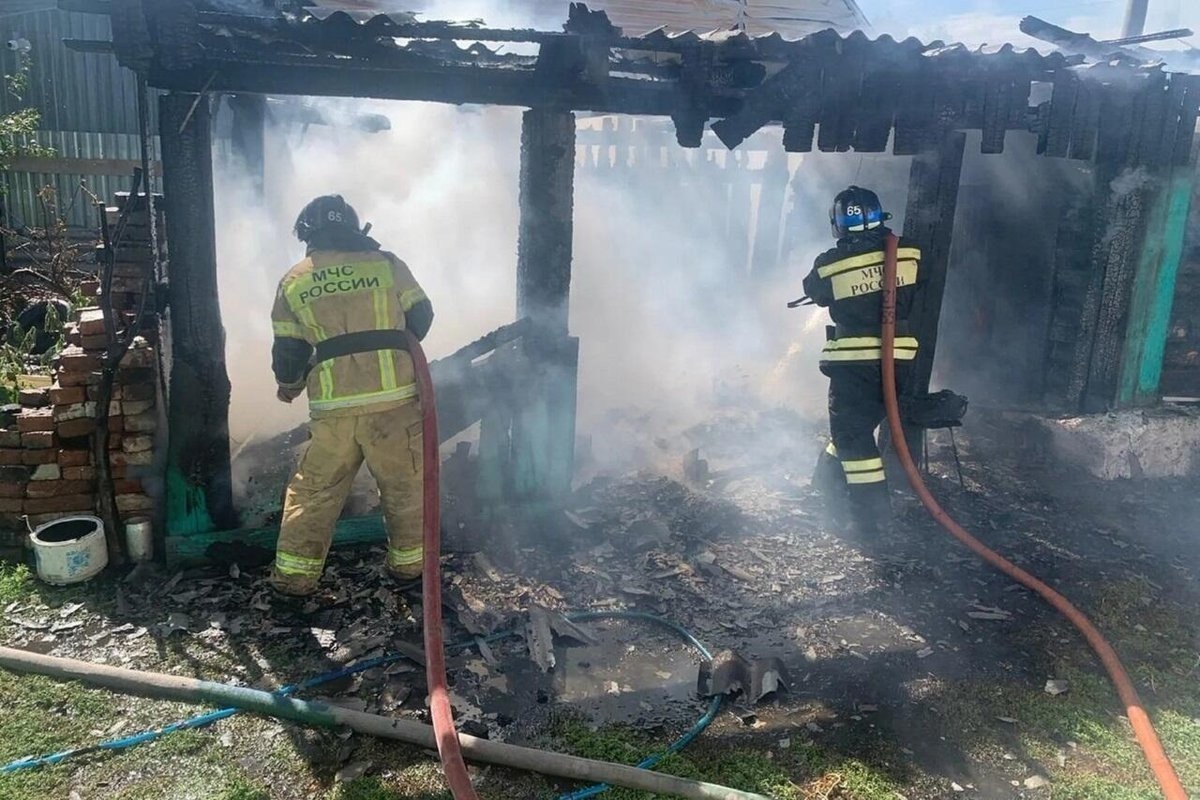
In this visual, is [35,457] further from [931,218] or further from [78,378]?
[931,218]

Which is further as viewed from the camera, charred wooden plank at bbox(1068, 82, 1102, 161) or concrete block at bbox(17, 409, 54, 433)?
charred wooden plank at bbox(1068, 82, 1102, 161)

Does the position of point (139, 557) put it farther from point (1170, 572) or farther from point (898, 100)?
point (1170, 572)

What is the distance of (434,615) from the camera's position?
371 cm

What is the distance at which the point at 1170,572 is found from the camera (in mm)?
5727

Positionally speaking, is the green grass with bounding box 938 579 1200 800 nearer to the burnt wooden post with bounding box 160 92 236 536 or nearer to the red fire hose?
the red fire hose

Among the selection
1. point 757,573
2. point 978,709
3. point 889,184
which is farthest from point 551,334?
point 889,184

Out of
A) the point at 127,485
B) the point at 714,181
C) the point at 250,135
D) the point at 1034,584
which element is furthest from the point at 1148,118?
the point at 714,181

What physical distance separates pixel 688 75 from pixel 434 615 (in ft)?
10.9

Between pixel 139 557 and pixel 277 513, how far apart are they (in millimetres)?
798

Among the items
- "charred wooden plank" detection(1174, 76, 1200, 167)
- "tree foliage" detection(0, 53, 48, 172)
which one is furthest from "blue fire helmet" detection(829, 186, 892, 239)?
"tree foliage" detection(0, 53, 48, 172)

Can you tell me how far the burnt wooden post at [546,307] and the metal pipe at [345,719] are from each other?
2409 millimetres

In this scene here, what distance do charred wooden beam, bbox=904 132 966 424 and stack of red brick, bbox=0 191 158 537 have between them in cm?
527

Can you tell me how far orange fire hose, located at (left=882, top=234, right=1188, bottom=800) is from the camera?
3568mm

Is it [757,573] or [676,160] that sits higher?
[676,160]
